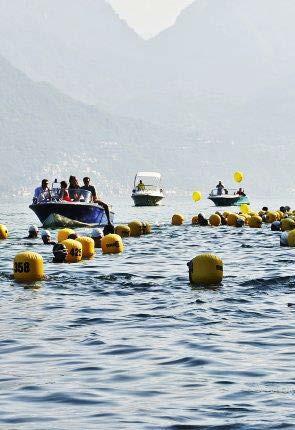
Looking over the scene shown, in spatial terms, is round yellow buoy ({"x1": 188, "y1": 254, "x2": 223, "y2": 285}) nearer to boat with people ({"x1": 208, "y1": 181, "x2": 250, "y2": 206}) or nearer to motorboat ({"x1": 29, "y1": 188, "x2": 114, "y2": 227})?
motorboat ({"x1": 29, "y1": 188, "x2": 114, "y2": 227})

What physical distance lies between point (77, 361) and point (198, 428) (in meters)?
3.89

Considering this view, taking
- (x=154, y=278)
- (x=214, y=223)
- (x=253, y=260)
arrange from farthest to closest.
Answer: (x=214, y=223)
(x=253, y=260)
(x=154, y=278)

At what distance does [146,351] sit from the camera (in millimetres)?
15148

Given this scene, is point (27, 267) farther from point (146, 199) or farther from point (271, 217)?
point (146, 199)

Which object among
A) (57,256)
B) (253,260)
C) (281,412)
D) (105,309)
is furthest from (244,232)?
(281,412)

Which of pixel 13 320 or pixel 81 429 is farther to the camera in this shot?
pixel 13 320

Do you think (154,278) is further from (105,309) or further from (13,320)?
(13,320)

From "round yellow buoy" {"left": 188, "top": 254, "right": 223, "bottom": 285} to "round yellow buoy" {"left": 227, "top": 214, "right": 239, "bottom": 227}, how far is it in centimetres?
3314

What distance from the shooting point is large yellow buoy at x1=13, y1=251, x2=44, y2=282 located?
79.8ft

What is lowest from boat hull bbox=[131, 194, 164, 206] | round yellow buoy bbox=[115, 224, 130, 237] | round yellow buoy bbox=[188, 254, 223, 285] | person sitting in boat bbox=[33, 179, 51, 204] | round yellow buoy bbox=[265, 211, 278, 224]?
round yellow buoy bbox=[188, 254, 223, 285]

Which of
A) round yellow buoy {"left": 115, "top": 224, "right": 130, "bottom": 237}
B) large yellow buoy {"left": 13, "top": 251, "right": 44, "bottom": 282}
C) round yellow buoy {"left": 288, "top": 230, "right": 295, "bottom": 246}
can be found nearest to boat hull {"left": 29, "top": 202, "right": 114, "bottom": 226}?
round yellow buoy {"left": 115, "top": 224, "right": 130, "bottom": 237}

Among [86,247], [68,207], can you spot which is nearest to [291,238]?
[86,247]

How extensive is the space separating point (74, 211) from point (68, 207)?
46 centimetres

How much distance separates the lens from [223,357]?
14633 millimetres
